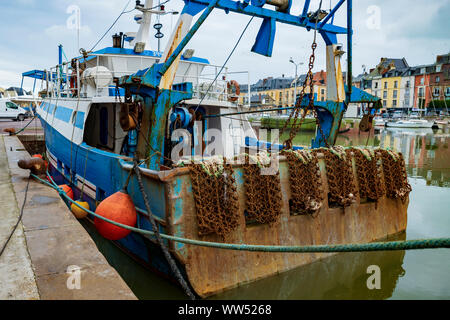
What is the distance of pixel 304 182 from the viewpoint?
4.88m

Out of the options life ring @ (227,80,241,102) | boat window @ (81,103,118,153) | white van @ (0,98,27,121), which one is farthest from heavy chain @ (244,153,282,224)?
white van @ (0,98,27,121)

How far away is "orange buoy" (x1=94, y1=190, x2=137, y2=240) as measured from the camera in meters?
4.35

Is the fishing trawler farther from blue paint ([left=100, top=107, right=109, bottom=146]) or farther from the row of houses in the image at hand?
the row of houses

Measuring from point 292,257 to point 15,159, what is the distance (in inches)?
321

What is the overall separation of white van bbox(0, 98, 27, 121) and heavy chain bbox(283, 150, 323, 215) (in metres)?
32.1

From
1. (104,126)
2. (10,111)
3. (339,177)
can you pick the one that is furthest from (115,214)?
(10,111)

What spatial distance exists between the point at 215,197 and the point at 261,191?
72cm

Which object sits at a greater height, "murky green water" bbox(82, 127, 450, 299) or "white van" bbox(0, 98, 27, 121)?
"white van" bbox(0, 98, 27, 121)

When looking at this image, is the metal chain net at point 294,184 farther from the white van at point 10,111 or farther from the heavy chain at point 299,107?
the white van at point 10,111

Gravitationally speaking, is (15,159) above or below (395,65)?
below

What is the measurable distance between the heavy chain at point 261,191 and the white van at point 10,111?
105 feet

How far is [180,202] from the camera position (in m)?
3.99
